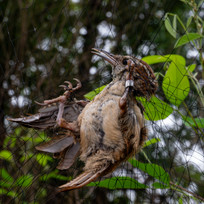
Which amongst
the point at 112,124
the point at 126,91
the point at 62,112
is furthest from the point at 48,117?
the point at 126,91

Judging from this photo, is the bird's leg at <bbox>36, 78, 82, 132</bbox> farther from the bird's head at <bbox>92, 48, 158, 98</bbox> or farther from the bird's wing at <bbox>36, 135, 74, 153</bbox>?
the bird's head at <bbox>92, 48, 158, 98</bbox>

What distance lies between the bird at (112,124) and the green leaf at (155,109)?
6cm

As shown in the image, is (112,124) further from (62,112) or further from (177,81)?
(177,81)

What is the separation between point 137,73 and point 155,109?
0.71 ft

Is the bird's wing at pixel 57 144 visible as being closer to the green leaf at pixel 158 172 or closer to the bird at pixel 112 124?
the bird at pixel 112 124

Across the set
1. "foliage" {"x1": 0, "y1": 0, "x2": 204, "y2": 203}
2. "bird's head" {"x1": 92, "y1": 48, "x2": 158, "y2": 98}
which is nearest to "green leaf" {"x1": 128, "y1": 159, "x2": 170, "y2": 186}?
"foliage" {"x1": 0, "y1": 0, "x2": 204, "y2": 203}

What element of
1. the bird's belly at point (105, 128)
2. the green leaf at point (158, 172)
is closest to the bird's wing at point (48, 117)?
the bird's belly at point (105, 128)

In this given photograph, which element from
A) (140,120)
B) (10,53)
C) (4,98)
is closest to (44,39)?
(10,53)

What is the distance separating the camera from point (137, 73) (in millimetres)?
1432

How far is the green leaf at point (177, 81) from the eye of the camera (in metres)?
1.36

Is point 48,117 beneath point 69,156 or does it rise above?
above

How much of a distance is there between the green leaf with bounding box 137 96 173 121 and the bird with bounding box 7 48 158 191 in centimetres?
6

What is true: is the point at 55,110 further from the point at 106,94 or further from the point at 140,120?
the point at 140,120

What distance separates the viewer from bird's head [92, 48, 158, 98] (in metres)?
1.43
